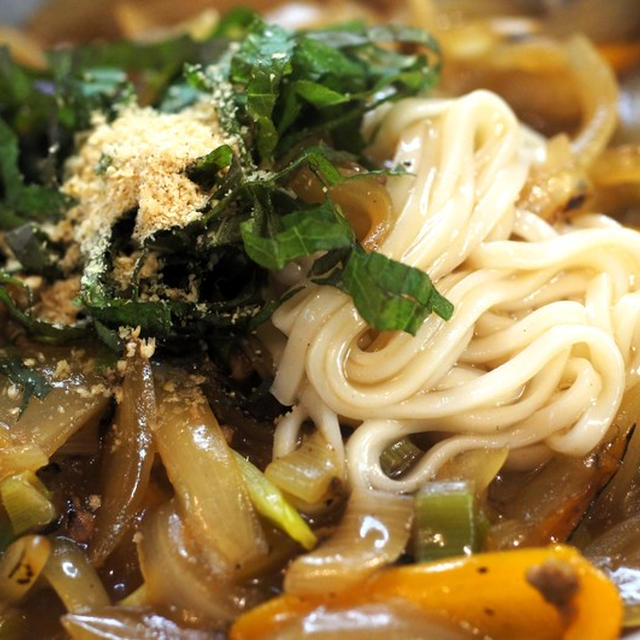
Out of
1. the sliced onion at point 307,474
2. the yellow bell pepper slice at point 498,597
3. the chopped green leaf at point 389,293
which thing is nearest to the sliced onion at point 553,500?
the yellow bell pepper slice at point 498,597

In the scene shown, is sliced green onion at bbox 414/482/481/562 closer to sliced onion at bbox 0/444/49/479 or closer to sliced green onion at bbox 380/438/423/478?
sliced green onion at bbox 380/438/423/478

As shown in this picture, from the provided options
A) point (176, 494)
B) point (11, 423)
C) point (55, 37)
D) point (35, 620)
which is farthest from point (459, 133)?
point (55, 37)

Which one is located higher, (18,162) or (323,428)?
(18,162)

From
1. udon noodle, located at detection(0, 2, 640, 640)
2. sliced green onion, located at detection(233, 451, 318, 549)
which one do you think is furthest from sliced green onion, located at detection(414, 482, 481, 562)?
sliced green onion, located at detection(233, 451, 318, 549)

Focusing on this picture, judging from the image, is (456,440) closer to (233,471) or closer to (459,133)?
(233,471)

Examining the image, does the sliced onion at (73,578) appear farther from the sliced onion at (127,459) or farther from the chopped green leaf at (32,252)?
the chopped green leaf at (32,252)
